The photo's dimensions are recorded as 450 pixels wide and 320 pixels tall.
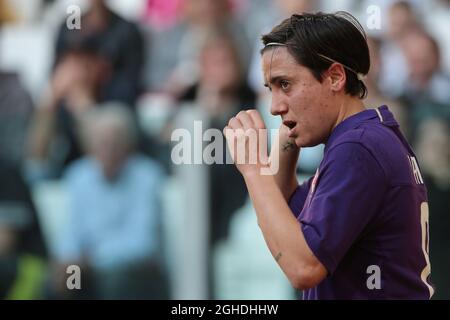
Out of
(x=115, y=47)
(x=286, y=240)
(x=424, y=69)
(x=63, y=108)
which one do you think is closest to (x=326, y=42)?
(x=286, y=240)

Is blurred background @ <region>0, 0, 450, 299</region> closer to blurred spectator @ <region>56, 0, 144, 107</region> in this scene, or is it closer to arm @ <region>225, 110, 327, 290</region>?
blurred spectator @ <region>56, 0, 144, 107</region>

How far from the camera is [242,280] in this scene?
27.0ft

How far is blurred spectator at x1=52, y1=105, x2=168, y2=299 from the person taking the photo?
8109mm

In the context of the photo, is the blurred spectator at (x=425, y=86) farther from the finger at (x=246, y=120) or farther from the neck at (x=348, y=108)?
the finger at (x=246, y=120)

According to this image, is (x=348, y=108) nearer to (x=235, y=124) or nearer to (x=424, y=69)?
(x=235, y=124)

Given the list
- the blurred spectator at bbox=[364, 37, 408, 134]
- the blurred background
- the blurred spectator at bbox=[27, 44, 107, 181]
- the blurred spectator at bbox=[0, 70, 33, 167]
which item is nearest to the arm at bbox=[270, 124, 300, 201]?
the blurred spectator at bbox=[364, 37, 408, 134]

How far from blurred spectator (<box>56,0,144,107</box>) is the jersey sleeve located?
546 centimetres

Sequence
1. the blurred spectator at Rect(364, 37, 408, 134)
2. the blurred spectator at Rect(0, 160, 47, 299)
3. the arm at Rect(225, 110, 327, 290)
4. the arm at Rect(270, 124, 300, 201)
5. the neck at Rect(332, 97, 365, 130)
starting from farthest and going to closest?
the blurred spectator at Rect(0, 160, 47, 299) < the blurred spectator at Rect(364, 37, 408, 134) < the arm at Rect(270, 124, 300, 201) < the neck at Rect(332, 97, 365, 130) < the arm at Rect(225, 110, 327, 290)

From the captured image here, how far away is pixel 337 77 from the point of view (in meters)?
3.12

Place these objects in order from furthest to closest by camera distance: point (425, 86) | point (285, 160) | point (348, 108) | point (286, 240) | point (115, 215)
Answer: point (425, 86) → point (115, 215) → point (285, 160) → point (348, 108) → point (286, 240)

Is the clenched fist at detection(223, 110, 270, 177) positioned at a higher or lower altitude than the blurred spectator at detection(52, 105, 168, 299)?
higher

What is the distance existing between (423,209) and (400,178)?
0.62 feet

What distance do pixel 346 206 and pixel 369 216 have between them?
8 cm

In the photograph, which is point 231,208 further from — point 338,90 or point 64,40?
point 338,90
